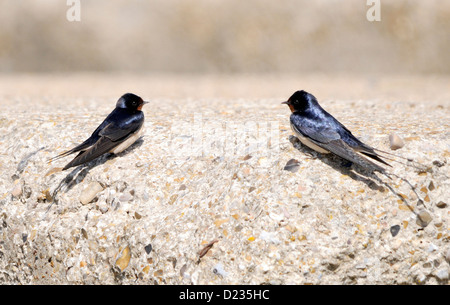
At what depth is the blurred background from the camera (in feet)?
55.6

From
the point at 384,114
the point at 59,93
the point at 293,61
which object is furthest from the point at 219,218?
the point at 293,61

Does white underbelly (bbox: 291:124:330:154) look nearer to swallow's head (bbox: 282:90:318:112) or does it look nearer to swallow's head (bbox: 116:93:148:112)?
swallow's head (bbox: 282:90:318:112)

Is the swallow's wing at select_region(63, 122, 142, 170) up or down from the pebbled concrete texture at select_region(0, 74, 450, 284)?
up

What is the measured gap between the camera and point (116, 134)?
4.86m

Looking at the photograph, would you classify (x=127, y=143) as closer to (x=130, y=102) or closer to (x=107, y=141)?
(x=107, y=141)

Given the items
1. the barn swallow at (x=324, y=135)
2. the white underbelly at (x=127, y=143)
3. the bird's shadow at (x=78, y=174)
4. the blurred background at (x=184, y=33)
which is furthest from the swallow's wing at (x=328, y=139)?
the blurred background at (x=184, y=33)

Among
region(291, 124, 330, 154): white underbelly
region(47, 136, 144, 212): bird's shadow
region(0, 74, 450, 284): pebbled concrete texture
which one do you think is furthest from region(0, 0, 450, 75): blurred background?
region(291, 124, 330, 154): white underbelly

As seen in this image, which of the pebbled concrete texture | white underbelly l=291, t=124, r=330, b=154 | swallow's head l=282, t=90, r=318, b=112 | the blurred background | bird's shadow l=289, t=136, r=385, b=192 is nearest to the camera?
the pebbled concrete texture

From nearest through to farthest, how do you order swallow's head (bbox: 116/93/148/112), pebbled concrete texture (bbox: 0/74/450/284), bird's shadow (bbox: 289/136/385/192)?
pebbled concrete texture (bbox: 0/74/450/284), bird's shadow (bbox: 289/136/385/192), swallow's head (bbox: 116/93/148/112)

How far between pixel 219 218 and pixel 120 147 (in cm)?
132

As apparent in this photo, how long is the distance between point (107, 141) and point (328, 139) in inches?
79.2

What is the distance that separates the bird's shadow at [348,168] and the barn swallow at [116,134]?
1586mm

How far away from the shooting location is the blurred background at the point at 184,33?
55.6 ft

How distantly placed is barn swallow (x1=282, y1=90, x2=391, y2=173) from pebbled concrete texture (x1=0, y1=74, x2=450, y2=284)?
234mm
